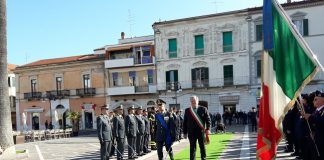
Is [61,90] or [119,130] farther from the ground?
[61,90]

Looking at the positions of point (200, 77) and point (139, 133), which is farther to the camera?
point (200, 77)

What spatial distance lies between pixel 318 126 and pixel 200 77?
31501mm

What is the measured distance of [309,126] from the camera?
23.0 feet

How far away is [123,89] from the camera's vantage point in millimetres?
42844

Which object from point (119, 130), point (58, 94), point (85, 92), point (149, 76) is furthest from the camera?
point (58, 94)

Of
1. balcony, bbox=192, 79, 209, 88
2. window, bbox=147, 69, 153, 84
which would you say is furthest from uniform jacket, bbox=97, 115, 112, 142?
window, bbox=147, 69, 153, 84

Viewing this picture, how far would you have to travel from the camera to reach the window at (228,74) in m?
37.8

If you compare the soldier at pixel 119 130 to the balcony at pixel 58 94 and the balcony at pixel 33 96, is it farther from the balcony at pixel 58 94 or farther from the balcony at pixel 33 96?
the balcony at pixel 33 96

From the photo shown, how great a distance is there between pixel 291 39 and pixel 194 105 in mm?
5412

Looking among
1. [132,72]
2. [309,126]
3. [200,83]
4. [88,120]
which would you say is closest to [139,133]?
[309,126]

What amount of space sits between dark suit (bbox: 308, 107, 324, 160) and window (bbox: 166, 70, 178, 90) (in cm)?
3213

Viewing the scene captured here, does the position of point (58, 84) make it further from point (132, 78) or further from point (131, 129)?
point (131, 129)

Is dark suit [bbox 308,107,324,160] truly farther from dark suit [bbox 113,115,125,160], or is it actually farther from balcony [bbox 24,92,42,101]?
balcony [bbox 24,92,42,101]

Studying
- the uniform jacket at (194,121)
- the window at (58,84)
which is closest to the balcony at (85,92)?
the window at (58,84)
